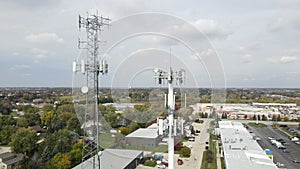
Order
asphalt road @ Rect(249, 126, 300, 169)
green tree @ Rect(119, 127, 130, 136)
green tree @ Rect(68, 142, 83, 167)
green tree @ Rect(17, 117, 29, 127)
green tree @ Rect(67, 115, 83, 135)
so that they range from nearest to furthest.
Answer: green tree @ Rect(68, 142, 83, 167) < asphalt road @ Rect(249, 126, 300, 169) < green tree @ Rect(119, 127, 130, 136) < green tree @ Rect(67, 115, 83, 135) < green tree @ Rect(17, 117, 29, 127)

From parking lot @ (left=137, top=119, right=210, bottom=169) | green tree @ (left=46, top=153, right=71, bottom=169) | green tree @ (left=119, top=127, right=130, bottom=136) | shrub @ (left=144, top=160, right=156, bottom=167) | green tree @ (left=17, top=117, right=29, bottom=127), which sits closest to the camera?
green tree @ (left=46, top=153, right=71, bottom=169)

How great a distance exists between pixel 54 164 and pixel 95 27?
6.17 m

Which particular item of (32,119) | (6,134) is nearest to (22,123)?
(32,119)

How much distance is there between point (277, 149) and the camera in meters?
13.0

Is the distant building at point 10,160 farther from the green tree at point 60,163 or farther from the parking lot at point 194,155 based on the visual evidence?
the parking lot at point 194,155

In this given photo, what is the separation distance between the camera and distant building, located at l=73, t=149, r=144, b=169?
26.0ft

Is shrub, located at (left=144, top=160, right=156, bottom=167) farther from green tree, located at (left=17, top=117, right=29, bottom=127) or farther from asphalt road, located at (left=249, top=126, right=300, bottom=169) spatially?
green tree, located at (left=17, top=117, right=29, bottom=127)

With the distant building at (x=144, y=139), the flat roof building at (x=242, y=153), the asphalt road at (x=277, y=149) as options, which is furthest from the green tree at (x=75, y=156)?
the asphalt road at (x=277, y=149)

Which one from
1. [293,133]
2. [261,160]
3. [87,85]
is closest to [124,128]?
[261,160]

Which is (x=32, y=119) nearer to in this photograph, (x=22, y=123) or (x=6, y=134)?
(x=22, y=123)

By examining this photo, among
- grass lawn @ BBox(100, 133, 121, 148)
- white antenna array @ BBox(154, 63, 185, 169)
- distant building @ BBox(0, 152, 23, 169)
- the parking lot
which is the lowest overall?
the parking lot

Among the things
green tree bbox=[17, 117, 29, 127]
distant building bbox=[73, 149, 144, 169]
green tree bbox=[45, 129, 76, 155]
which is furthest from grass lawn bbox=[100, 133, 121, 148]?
green tree bbox=[17, 117, 29, 127]

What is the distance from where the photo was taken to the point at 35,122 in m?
17.6

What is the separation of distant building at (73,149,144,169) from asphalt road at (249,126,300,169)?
6.13 meters
